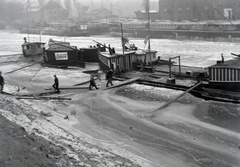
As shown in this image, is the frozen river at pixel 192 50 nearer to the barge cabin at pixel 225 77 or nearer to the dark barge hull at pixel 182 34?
the dark barge hull at pixel 182 34

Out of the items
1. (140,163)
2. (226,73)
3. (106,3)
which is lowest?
(140,163)

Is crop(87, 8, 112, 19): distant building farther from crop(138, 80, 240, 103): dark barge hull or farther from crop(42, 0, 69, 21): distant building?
crop(138, 80, 240, 103): dark barge hull

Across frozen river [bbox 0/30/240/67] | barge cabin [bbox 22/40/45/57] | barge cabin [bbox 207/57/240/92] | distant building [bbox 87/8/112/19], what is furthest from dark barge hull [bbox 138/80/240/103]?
distant building [bbox 87/8/112/19]

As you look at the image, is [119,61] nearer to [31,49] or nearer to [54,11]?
[31,49]

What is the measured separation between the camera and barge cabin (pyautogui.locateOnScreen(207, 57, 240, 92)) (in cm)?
1566

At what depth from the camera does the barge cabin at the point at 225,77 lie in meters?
15.7

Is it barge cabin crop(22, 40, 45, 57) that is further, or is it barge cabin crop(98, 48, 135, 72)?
barge cabin crop(22, 40, 45, 57)

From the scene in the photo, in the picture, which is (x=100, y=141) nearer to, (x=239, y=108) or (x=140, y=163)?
(x=140, y=163)

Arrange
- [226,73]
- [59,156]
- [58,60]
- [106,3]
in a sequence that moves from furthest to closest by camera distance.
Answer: [106,3], [58,60], [226,73], [59,156]

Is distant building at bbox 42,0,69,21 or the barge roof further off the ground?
distant building at bbox 42,0,69,21

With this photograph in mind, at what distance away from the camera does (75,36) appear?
76.9 meters

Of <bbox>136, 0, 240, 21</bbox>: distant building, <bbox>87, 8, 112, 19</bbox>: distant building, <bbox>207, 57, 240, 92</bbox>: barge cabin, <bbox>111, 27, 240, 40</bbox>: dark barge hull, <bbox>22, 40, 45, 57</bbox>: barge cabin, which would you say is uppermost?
<bbox>87, 8, 112, 19</bbox>: distant building

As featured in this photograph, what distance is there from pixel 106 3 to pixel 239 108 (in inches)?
6545

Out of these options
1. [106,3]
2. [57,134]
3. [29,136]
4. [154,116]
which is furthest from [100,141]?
[106,3]
